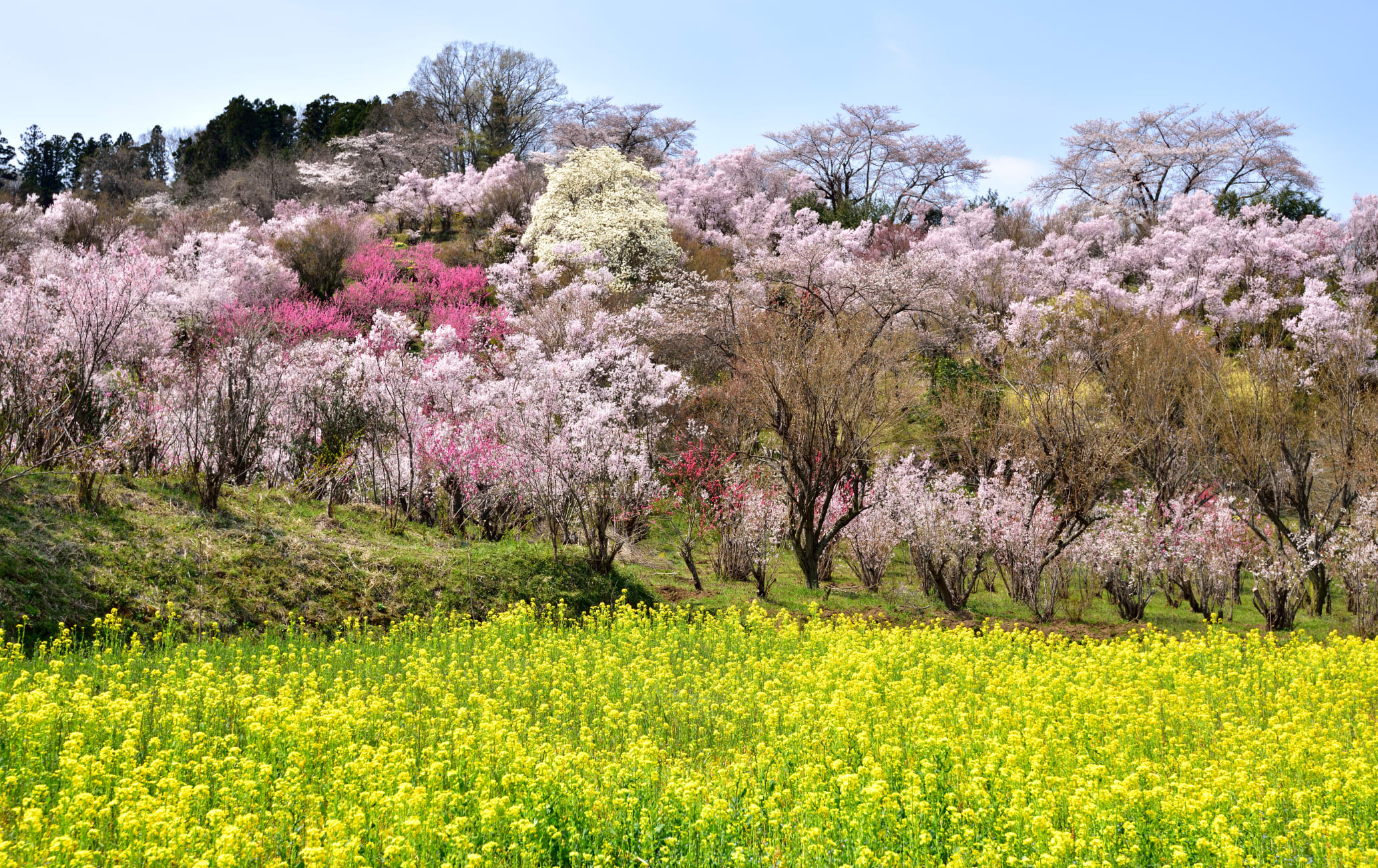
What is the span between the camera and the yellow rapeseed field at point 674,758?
4.51m

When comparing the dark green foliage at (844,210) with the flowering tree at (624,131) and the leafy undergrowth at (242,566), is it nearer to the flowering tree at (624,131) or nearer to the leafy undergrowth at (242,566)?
the flowering tree at (624,131)

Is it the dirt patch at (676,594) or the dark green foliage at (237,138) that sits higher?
the dark green foliage at (237,138)

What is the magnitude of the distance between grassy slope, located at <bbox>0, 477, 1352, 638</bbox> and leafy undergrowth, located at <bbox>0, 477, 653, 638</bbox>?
0.06 feet

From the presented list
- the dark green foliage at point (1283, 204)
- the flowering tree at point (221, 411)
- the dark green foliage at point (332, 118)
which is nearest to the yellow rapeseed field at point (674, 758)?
the flowering tree at point (221, 411)

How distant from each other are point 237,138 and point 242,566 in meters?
56.9

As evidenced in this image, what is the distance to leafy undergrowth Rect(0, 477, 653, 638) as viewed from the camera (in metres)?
9.58

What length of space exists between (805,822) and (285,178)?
5333cm

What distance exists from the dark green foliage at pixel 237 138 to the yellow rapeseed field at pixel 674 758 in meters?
57.1

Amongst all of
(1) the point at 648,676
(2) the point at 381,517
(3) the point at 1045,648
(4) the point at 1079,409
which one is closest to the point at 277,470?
(2) the point at 381,517

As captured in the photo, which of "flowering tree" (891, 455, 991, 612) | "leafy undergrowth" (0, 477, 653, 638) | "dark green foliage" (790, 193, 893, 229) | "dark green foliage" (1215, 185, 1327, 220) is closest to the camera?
"leafy undergrowth" (0, 477, 653, 638)

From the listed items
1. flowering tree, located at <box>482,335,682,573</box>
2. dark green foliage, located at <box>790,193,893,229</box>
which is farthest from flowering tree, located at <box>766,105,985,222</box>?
flowering tree, located at <box>482,335,682,573</box>

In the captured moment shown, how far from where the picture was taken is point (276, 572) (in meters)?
11.1

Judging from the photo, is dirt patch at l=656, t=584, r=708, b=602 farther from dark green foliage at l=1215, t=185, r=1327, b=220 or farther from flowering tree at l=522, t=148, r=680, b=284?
dark green foliage at l=1215, t=185, r=1327, b=220

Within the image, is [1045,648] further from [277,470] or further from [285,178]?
[285,178]
